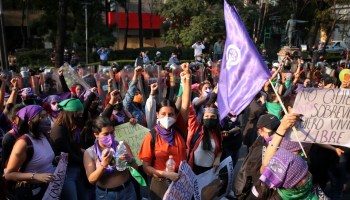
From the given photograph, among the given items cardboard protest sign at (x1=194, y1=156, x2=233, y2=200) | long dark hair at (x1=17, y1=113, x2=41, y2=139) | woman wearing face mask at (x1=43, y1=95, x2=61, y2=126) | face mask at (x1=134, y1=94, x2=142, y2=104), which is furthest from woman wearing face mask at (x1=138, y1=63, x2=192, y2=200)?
face mask at (x1=134, y1=94, x2=142, y2=104)

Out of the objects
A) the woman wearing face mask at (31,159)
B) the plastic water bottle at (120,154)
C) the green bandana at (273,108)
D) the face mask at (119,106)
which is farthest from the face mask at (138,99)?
the plastic water bottle at (120,154)

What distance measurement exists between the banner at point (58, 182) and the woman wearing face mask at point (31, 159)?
0.06 m

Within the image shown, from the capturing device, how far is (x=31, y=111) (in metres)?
3.82

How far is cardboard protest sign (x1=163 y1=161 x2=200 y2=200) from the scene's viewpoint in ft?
12.6

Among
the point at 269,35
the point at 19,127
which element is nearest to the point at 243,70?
the point at 19,127

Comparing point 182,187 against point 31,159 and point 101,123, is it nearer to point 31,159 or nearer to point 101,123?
point 101,123

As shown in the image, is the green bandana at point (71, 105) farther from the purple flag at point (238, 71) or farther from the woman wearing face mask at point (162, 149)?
the purple flag at point (238, 71)

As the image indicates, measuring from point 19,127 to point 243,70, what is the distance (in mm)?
2081

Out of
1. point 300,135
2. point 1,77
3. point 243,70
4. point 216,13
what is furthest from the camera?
point 216,13

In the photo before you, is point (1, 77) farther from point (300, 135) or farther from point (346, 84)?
point (346, 84)

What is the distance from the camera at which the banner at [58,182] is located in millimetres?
3828

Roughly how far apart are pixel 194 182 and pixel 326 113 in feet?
4.47

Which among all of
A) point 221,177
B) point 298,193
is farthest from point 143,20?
point 298,193

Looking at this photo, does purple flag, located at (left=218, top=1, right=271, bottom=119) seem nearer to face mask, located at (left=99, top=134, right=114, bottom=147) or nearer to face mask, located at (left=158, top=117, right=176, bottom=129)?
face mask, located at (left=158, top=117, right=176, bottom=129)
